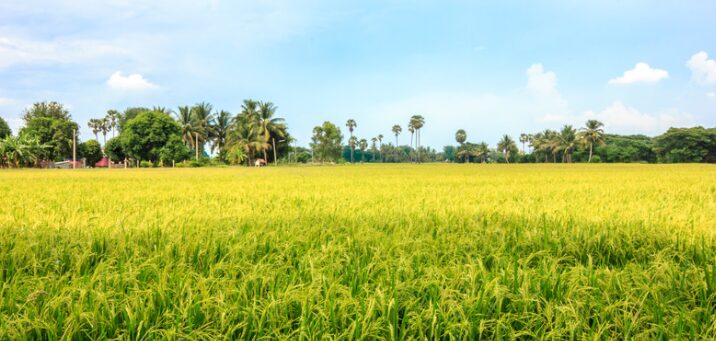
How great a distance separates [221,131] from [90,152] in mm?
25570

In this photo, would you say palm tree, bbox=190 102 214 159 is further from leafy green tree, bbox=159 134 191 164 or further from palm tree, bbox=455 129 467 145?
palm tree, bbox=455 129 467 145

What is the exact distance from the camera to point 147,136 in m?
54.9

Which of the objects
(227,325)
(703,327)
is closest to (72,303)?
(227,325)

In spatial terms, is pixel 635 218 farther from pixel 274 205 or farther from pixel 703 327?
pixel 274 205

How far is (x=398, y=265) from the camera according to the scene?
8.32ft

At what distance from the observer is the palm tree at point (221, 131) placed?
217ft

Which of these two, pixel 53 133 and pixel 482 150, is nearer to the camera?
pixel 53 133

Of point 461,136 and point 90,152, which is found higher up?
point 461,136

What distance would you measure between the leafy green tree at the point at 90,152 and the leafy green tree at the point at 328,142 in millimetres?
41770

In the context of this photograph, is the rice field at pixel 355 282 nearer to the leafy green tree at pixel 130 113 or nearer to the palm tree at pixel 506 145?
the leafy green tree at pixel 130 113

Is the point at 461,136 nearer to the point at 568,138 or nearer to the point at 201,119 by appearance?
the point at 568,138

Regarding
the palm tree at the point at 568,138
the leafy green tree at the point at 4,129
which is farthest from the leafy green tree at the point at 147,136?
the palm tree at the point at 568,138


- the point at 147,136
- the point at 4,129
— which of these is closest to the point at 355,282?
the point at 147,136

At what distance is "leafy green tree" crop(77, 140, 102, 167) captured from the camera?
6819 centimetres
